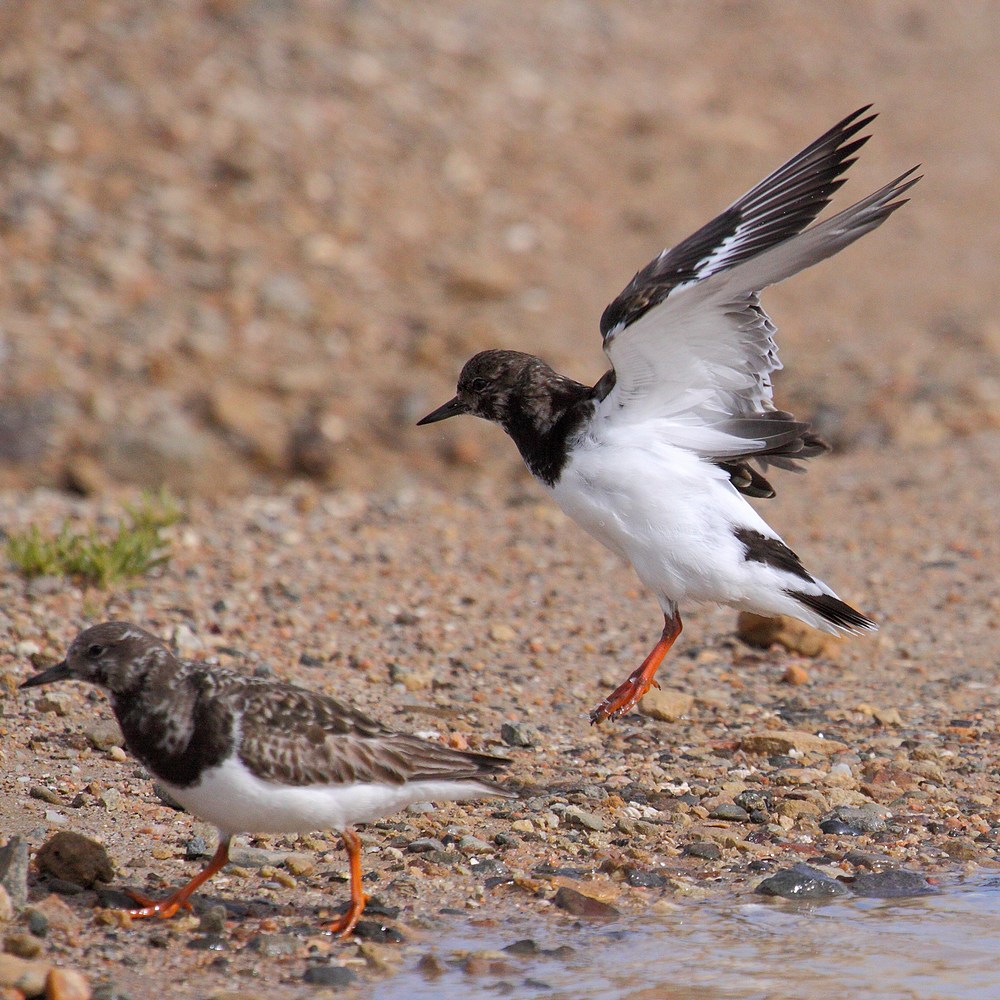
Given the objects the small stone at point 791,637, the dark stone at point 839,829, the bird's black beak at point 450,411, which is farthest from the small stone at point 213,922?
the small stone at point 791,637

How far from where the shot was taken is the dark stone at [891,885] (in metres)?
5.30

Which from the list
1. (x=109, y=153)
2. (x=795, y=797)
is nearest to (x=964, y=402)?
(x=795, y=797)

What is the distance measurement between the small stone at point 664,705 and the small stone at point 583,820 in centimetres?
113

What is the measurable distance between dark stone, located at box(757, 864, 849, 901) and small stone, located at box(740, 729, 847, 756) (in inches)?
47.2

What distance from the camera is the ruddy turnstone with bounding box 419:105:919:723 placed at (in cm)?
597

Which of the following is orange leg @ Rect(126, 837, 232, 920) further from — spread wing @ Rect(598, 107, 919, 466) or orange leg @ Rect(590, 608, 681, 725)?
spread wing @ Rect(598, 107, 919, 466)

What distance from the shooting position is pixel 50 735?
20.3ft

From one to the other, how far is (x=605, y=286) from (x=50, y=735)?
9162mm

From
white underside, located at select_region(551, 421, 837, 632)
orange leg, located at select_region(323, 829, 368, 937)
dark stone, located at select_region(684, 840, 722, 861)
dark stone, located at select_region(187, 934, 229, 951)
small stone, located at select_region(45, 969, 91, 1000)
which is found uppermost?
white underside, located at select_region(551, 421, 837, 632)

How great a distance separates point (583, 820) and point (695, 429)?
1728mm

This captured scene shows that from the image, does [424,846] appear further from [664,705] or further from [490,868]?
[664,705]

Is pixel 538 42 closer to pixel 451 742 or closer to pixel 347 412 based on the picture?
pixel 347 412

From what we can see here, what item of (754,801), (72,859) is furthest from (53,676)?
(754,801)

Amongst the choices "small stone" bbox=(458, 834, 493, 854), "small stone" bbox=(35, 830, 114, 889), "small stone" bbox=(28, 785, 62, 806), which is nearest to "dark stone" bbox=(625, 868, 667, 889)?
"small stone" bbox=(458, 834, 493, 854)
